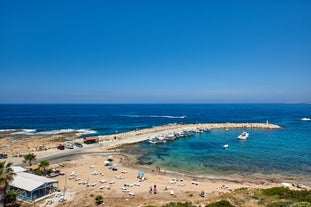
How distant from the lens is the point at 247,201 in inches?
919

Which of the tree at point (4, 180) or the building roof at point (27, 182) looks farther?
the building roof at point (27, 182)

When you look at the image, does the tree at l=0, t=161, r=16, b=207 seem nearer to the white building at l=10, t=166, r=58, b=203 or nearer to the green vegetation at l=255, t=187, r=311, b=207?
the white building at l=10, t=166, r=58, b=203

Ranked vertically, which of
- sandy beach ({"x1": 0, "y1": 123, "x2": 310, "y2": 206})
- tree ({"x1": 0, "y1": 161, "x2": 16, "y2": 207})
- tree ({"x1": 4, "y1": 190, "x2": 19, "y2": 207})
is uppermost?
tree ({"x1": 0, "y1": 161, "x2": 16, "y2": 207})

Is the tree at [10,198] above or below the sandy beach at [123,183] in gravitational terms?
above

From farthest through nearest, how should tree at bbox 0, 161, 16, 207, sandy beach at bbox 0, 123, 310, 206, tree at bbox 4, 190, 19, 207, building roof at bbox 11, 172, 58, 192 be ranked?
sandy beach at bbox 0, 123, 310, 206, building roof at bbox 11, 172, 58, 192, tree at bbox 4, 190, 19, 207, tree at bbox 0, 161, 16, 207

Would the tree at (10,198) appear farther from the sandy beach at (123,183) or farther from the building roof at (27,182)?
the sandy beach at (123,183)

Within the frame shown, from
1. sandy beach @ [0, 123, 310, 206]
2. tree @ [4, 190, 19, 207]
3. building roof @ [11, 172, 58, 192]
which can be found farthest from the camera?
sandy beach @ [0, 123, 310, 206]

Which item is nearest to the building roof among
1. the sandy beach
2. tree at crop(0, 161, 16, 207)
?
the sandy beach

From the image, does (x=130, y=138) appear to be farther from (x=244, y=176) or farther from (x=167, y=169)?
(x=244, y=176)

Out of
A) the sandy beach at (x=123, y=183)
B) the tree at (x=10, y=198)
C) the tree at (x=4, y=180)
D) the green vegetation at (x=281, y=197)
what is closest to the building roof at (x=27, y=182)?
the tree at (x=10, y=198)

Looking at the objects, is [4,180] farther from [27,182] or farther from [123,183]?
[123,183]

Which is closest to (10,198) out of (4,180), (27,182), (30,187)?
(30,187)

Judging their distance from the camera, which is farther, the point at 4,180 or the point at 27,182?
the point at 27,182

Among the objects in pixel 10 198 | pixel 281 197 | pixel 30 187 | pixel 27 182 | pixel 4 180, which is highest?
pixel 4 180
